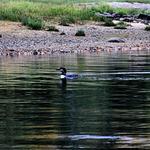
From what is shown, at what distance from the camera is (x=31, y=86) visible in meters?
23.2

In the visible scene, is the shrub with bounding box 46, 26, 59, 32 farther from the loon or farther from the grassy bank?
the loon

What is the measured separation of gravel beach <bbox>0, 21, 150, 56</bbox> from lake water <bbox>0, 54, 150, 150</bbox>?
10274 mm

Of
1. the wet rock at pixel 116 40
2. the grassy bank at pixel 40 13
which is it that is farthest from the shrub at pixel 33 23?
the wet rock at pixel 116 40

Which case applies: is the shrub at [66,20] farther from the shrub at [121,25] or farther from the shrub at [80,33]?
the shrub at [80,33]

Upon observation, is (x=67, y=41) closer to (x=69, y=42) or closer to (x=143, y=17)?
(x=69, y=42)

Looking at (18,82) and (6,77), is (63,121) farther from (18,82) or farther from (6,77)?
(6,77)

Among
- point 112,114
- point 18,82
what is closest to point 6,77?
point 18,82

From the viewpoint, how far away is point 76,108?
1772 cm

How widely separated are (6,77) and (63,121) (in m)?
10.8

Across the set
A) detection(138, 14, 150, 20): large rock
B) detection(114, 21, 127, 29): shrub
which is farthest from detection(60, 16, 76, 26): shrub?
detection(138, 14, 150, 20): large rock

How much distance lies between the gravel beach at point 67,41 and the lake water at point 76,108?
10274 mm

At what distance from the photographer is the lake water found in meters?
13.4

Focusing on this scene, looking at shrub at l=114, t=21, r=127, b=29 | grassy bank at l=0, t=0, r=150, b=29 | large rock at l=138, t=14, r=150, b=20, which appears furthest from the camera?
large rock at l=138, t=14, r=150, b=20

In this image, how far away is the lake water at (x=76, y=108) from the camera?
13.4m
